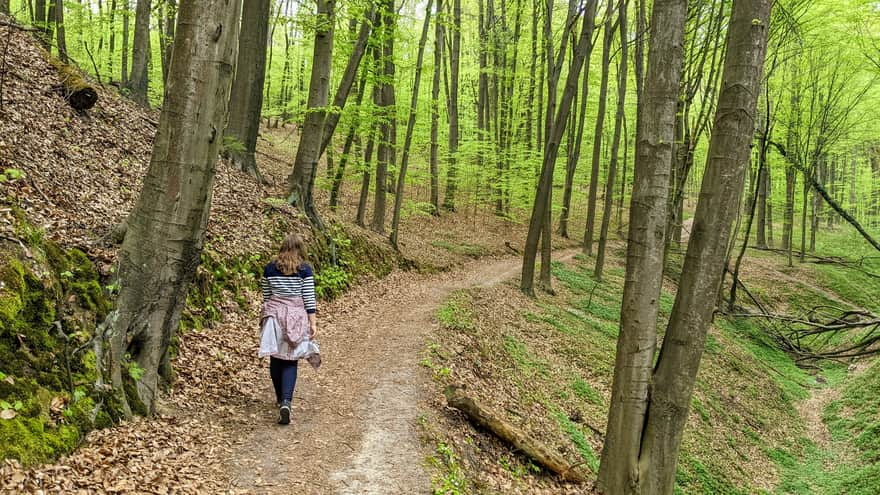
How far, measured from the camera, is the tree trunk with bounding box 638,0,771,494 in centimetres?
498

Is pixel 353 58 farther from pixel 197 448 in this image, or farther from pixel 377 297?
pixel 197 448

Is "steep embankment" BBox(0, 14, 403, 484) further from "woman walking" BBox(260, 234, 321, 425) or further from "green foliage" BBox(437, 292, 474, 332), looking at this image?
"green foliage" BBox(437, 292, 474, 332)

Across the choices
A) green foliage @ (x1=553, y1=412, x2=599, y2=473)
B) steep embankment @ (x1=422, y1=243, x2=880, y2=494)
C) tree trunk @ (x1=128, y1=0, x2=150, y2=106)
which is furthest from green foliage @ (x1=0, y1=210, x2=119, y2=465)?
tree trunk @ (x1=128, y1=0, x2=150, y2=106)

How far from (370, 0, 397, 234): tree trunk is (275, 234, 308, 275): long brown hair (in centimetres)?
914

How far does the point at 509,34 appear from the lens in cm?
2483

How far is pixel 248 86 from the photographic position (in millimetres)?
12812

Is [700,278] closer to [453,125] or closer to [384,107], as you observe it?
[384,107]

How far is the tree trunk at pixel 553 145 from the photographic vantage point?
46.2 ft

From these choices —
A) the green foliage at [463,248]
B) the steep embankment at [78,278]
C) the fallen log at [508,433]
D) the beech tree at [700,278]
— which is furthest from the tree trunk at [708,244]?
the green foliage at [463,248]

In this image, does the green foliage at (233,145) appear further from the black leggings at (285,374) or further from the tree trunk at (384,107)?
the black leggings at (285,374)

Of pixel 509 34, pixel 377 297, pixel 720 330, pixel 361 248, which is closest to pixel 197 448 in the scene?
pixel 377 297

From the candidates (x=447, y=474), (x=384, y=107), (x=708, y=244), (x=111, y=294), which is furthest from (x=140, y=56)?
(x=708, y=244)

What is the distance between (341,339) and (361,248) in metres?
5.73

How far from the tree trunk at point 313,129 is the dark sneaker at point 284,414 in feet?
26.1
